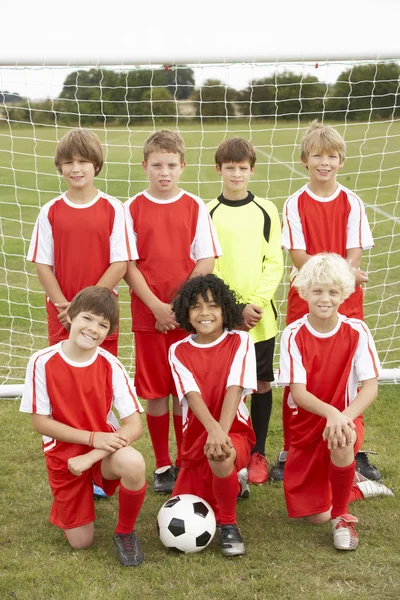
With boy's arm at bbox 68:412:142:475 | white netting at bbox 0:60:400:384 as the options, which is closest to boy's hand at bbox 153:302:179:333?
boy's arm at bbox 68:412:142:475

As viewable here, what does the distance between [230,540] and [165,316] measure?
1.07m

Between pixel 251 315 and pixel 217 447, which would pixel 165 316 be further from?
pixel 217 447

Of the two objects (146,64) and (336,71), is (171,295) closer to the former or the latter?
(146,64)

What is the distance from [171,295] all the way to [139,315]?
20cm

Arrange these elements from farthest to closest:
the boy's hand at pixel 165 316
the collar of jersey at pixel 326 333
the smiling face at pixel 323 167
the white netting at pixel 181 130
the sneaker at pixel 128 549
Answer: the white netting at pixel 181 130, the smiling face at pixel 323 167, the boy's hand at pixel 165 316, the collar of jersey at pixel 326 333, the sneaker at pixel 128 549

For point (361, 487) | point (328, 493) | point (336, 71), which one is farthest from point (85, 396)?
point (336, 71)

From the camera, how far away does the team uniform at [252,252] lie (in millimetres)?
3871

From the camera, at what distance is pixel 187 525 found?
10.4 ft

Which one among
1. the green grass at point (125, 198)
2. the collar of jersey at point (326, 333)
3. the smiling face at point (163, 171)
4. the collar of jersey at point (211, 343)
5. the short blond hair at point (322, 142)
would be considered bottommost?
the green grass at point (125, 198)

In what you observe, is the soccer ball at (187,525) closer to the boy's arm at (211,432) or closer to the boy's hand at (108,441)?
the boy's arm at (211,432)

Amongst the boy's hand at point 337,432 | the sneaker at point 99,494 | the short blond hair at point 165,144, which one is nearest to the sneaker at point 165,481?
the sneaker at point 99,494

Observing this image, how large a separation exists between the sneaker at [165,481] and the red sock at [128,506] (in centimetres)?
62

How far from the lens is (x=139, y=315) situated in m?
3.80

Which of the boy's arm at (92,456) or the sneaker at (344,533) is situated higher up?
the boy's arm at (92,456)
